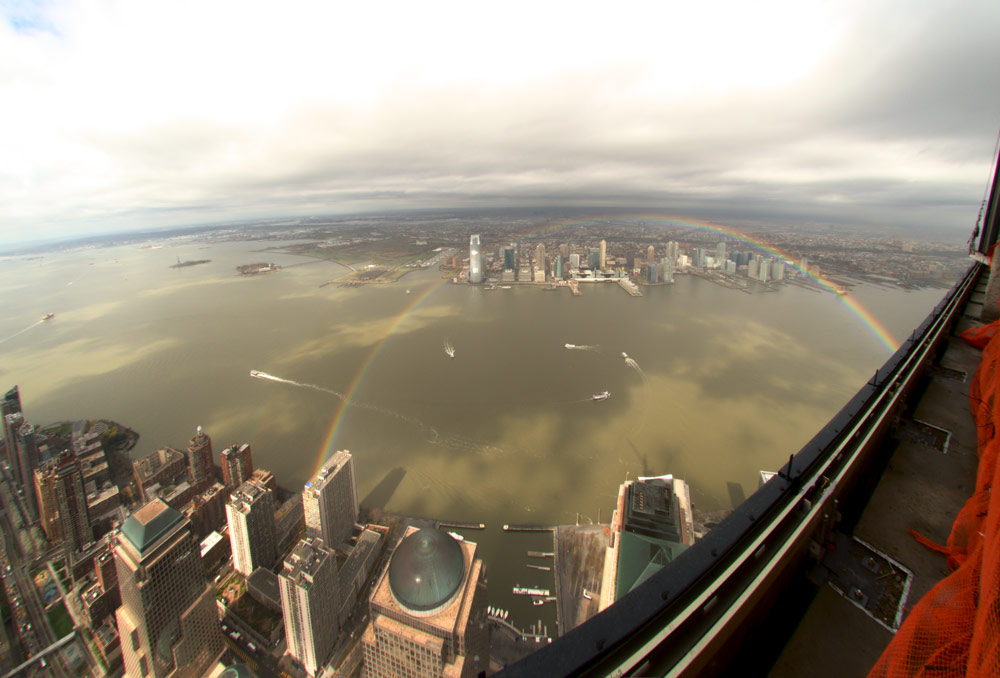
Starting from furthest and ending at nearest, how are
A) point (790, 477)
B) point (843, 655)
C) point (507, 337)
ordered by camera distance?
point (507, 337) → point (790, 477) → point (843, 655)

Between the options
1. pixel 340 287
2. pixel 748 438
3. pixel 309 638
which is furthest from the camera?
pixel 340 287

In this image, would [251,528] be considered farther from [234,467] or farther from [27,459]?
[27,459]

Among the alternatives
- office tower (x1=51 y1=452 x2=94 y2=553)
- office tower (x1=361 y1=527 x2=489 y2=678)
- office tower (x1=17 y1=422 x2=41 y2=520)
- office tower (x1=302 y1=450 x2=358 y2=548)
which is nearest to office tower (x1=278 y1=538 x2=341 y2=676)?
office tower (x1=361 y1=527 x2=489 y2=678)

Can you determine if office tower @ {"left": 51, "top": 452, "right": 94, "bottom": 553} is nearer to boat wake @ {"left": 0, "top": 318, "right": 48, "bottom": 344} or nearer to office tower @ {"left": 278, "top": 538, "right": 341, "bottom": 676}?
office tower @ {"left": 278, "top": 538, "right": 341, "bottom": 676}

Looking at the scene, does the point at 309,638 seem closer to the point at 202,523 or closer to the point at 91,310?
the point at 202,523

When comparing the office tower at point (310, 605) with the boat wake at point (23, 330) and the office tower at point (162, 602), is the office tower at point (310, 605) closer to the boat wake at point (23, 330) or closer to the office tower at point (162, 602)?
the office tower at point (162, 602)

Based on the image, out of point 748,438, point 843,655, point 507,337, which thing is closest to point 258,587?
point 843,655

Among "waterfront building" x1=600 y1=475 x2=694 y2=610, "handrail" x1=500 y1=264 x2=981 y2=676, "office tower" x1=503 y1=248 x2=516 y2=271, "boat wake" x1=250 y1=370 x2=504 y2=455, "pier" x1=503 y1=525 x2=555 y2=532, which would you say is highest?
"handrail" x1=500 y1=264 x2=981 y2=676

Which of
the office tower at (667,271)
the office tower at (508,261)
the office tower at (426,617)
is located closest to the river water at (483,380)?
the office tower at (426,617)
